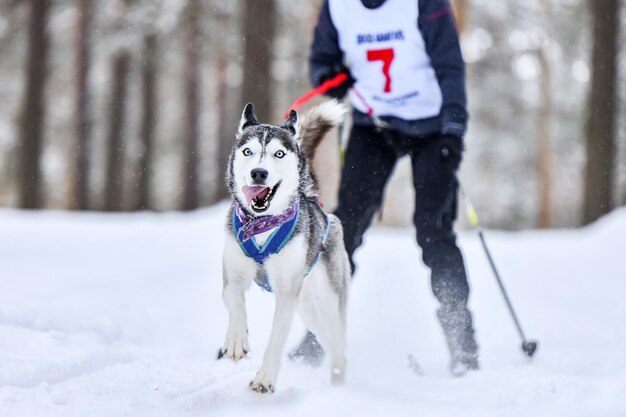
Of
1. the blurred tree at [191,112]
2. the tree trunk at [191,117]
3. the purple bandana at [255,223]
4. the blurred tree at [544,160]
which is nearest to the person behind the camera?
the purple bandana at [255,223]

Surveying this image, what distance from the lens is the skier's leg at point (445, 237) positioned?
428 centimetres

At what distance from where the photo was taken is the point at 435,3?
4066mm

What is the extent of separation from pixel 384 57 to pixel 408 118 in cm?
39

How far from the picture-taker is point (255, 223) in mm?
3254

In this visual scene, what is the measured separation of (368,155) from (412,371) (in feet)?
4.32

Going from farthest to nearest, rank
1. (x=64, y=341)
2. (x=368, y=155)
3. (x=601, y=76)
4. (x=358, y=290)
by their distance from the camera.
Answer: (x=601, y=76) → (x=358, y=290) → (x=368, y=155) → (x=64, y=341)

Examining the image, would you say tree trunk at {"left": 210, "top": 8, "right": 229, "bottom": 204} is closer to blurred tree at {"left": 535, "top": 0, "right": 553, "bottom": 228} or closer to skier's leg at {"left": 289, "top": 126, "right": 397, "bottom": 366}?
blurred tree at {"left": 535, "top": 0, "right": 553, "bottom": 228}

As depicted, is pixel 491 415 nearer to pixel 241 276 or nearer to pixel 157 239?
pixel 241 276

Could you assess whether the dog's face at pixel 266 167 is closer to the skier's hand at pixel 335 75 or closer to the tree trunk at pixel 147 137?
the skier's hand at pixel 335 75

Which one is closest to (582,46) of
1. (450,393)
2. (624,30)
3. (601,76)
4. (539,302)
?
(624,30)

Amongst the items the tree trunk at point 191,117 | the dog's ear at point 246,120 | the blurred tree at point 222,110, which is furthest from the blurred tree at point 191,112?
the dog's ear at point 246,120

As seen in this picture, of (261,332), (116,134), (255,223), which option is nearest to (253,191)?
(255,223)

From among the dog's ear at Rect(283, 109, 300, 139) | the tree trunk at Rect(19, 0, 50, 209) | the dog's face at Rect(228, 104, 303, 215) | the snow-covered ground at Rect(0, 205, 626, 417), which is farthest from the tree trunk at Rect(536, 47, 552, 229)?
the dog's face at Rect(228, 104, 303, 215)

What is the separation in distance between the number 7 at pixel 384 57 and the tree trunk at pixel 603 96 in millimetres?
8461
